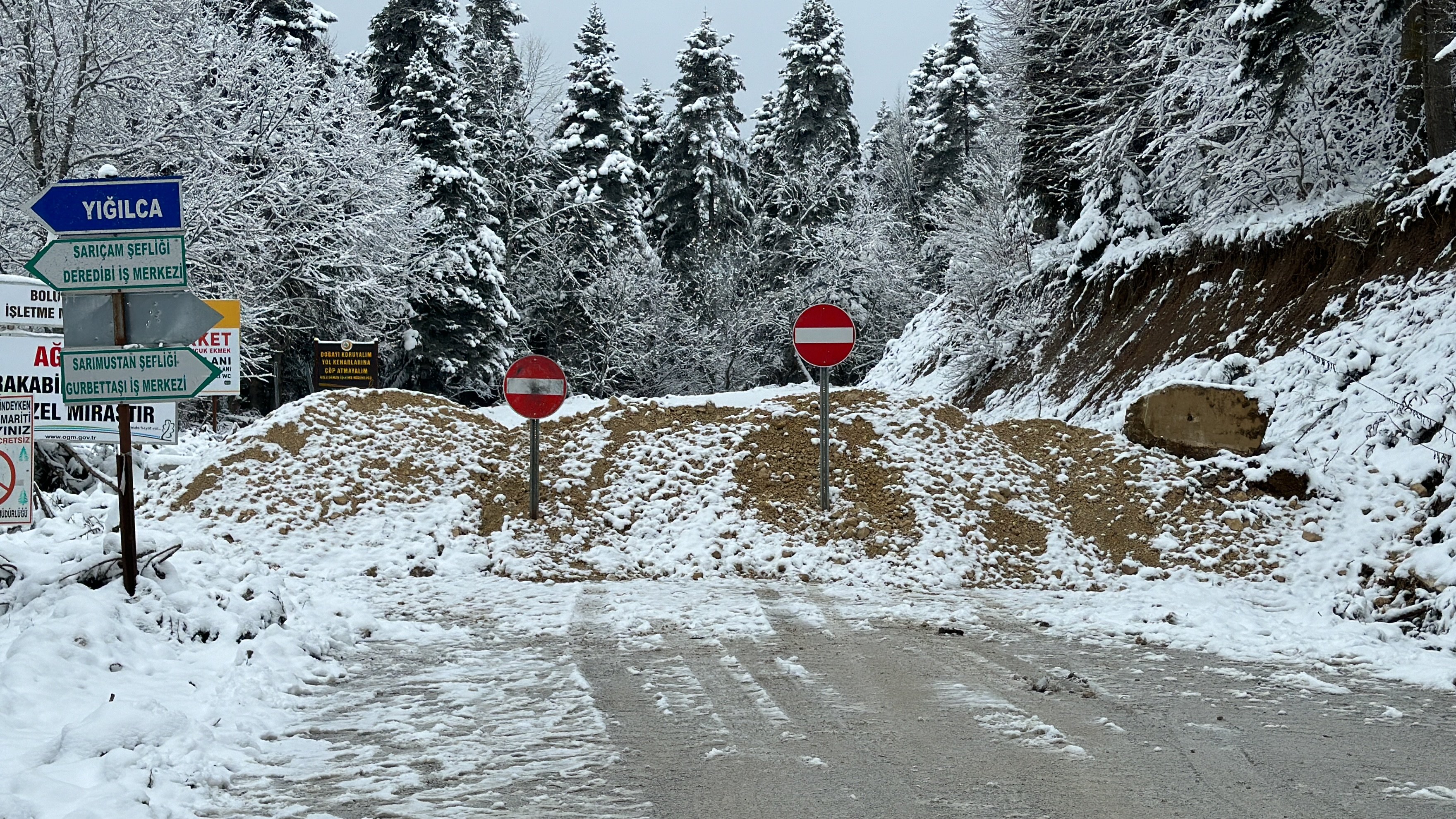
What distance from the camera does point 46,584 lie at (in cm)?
670

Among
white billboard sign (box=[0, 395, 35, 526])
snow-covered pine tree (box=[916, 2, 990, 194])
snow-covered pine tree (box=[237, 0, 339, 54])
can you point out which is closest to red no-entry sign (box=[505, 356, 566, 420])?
white billboard sign (box=[0, 395, 35, 526])

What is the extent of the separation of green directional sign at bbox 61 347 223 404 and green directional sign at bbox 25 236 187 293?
0.40 metres

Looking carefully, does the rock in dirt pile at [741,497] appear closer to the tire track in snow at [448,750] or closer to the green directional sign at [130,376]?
the tire track in snow at [448,750]

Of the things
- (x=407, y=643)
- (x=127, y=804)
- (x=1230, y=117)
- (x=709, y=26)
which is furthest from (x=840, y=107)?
(x=127, y=804)

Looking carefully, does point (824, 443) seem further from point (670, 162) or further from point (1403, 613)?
point (670, 162)

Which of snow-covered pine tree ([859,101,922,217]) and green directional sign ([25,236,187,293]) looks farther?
snow-covered pine tree ([859,101,922,217])

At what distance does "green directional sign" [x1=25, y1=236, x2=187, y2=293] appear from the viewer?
6625mm

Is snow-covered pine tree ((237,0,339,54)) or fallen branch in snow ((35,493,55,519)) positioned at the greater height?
snow-covered pine tree ((237,0,339,54))

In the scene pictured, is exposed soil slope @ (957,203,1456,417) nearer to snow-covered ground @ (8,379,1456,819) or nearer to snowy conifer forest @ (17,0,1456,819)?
snowy conifer forest @ (17,0,1456,819)

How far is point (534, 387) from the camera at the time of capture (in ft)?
38.8

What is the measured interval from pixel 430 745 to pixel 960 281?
834 inches

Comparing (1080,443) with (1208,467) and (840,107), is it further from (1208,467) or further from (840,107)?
(840,107)

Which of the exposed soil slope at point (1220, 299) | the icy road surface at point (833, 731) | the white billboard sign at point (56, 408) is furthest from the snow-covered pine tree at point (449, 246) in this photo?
the icy road surface at point (833, 731)

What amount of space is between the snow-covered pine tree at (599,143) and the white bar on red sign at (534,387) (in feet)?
93.6
